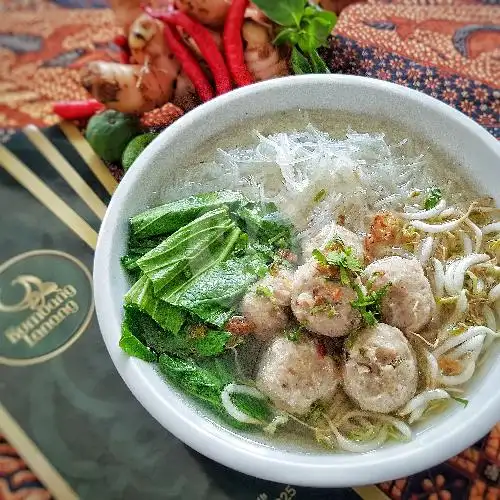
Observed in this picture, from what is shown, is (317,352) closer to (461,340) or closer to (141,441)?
(461,340)

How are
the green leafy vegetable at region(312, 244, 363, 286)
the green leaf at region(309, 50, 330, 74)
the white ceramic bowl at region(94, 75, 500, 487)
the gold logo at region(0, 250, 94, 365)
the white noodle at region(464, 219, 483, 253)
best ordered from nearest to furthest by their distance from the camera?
the white ceramic bowl at region(94, 75, 500, 487), the green leafy vegetable at region(312, 244, 363, 286), the white noodle at region(464, 219, 483, 253), the gold logo at region(0, 250, 94, 365), the green leaf at region(309, 50, 330, 74)

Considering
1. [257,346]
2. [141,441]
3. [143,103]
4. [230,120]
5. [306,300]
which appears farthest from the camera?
[143,103]

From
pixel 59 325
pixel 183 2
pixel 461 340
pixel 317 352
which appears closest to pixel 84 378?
pixel 59 325

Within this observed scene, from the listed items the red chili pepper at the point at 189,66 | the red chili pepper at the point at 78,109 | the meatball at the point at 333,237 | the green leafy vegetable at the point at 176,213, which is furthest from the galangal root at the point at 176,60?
the meatball at the point at 333,237

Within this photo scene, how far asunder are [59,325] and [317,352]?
799mm

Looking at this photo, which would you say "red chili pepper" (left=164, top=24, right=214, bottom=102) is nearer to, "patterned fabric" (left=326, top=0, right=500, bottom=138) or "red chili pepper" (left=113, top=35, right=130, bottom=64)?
"red chili pepper" (left=113, top=35, right=130, bottom=64)

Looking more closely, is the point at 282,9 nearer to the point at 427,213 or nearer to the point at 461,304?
the point at 427,213

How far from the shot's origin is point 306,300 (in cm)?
130

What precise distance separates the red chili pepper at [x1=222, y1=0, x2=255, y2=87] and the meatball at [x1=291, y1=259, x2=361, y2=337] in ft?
2.79

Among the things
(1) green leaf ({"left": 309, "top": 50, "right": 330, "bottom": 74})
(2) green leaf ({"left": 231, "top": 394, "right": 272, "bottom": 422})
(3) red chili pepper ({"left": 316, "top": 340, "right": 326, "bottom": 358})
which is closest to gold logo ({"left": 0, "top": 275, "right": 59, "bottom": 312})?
(2) green leaf ({"left": 231, "top": 394, "right": 272, "bottom": 422})

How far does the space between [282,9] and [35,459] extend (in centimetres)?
145

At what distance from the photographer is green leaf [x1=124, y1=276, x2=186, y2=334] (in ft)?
4.55

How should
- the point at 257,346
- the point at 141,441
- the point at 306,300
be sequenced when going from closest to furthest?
the point at 306,300, the point at 257,346, the point at 141,441

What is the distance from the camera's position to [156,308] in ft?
4.58
